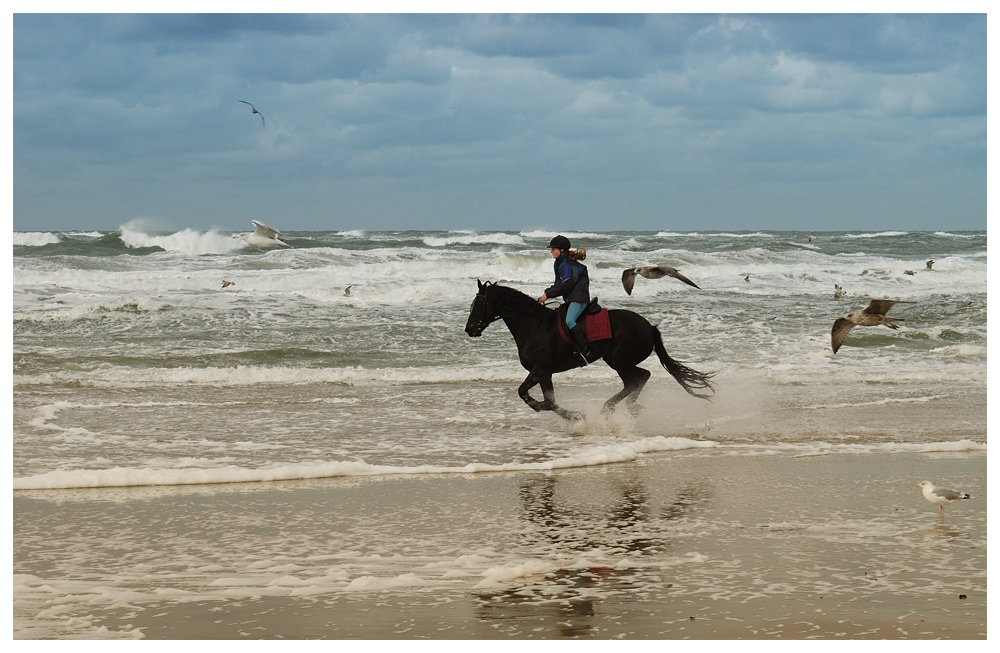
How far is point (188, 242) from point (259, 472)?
40.6 metres

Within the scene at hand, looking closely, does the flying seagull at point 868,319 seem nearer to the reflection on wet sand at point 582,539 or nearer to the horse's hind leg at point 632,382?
the horse's hind leg at point 632,382

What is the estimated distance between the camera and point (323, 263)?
38.4 metres

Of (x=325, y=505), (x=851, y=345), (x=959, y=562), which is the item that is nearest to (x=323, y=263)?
(x=851, y=345)

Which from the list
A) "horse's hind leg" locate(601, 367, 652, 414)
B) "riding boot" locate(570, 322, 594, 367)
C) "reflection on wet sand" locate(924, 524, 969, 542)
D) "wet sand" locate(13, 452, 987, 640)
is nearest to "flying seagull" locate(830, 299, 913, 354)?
"wet sand" locate(13, 452, 987, 640)

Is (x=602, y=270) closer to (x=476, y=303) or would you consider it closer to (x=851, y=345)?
(x=851, y=345)

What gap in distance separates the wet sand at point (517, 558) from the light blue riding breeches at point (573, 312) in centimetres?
278

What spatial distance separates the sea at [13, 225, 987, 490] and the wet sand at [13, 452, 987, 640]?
0.93 metres

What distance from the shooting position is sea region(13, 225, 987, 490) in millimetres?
8562

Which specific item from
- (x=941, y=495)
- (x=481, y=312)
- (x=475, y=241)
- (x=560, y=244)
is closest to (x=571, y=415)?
(x=481, y=312)

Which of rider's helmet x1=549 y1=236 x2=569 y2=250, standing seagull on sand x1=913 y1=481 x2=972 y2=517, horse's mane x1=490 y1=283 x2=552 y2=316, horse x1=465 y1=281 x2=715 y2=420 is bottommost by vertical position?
standing seagull on sand x1=913 y1=481 x2=972 y2=517

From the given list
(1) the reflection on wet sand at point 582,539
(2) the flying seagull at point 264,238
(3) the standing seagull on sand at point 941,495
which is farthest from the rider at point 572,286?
(2) the flying seagull at point 264,238

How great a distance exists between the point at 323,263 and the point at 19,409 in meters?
27.8

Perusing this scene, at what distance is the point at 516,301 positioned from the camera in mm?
10336

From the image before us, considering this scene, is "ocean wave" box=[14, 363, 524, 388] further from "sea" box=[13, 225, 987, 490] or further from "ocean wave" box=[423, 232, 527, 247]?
"ocean wave" box=[423, 232, 527, 247]
